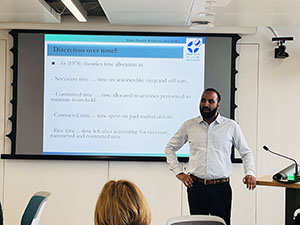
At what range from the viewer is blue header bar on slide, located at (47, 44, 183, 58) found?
6.37 m

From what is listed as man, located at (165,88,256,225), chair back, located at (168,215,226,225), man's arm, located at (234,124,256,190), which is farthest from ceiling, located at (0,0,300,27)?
chair back, located at (168,215,226,225)

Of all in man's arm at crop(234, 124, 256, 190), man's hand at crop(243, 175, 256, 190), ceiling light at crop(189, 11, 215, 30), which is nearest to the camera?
man's hand at crop(243, 175, 256, 190)

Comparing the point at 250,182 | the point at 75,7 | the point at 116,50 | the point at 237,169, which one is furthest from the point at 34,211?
the point at 237,169

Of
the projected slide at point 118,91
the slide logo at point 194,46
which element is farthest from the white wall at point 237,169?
the slide logo at point 194,46

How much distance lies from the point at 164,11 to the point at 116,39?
113 cm

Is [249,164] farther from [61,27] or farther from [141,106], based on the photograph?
[61,27]

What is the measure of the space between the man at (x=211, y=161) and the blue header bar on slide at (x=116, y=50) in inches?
59.0

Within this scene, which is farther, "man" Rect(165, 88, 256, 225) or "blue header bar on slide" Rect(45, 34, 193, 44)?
"blue header bar on slide" Rect(45, 34, 193, 44)

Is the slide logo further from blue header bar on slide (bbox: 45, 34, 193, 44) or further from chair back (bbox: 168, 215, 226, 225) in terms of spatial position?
chair back (bbox: 168, 215, 226, 225)

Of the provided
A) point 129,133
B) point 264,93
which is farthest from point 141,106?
point 264,93

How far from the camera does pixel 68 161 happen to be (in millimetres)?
6422

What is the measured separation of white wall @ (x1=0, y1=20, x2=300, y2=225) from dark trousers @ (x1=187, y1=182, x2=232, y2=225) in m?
1.41

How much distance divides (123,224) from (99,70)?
441 cm

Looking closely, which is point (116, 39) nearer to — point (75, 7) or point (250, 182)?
point (75, 7)
